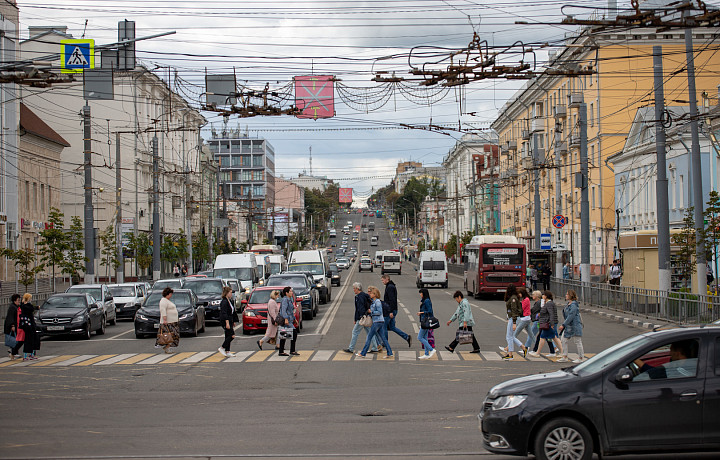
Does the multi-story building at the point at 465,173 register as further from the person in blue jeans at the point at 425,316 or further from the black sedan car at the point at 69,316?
the person in blue jeans at the point at 425,316

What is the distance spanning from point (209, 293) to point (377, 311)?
14.1 meters

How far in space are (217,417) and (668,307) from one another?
18.8 metres

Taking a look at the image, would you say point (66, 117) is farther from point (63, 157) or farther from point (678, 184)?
point (678, 184)

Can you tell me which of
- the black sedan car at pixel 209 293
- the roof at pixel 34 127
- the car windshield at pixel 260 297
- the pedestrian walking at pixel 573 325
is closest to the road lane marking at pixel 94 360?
the car windshield at pixel 260 297

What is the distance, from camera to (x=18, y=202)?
168ft

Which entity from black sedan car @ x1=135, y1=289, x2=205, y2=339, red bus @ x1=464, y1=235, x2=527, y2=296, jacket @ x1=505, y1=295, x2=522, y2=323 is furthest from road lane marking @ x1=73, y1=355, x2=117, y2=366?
red bus @ x1=464, y1=235, x2=527, y2=296

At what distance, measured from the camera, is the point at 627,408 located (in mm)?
8289

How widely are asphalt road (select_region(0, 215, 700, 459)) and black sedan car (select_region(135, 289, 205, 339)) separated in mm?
2359

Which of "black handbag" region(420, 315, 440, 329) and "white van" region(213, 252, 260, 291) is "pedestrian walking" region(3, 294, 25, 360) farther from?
"white van" region(213, 252, 260, 291)

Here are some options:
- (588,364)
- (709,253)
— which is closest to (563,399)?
(588,364)

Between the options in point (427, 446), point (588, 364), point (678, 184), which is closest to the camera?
point (588, 364)

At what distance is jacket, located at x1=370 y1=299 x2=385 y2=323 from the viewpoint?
65.4 feet

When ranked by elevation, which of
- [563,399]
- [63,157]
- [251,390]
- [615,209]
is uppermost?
[63,157]

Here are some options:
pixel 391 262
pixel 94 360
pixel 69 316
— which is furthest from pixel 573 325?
pixel 391 262
